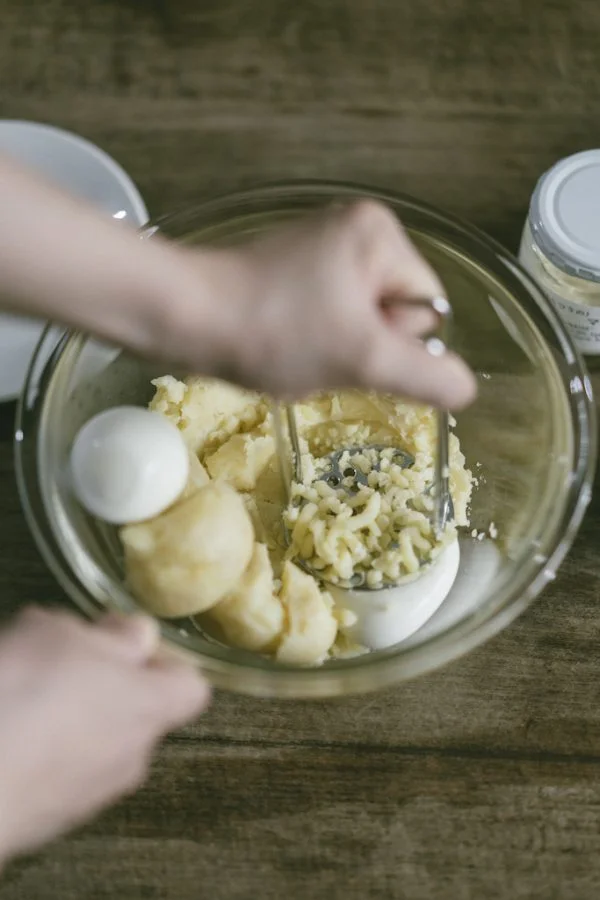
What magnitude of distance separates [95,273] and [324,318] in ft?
0.39

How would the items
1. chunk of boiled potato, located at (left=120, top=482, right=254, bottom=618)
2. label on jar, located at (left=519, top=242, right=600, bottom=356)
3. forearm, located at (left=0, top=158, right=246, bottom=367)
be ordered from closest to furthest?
1. forearm, located at (left=0, top=158, right=246, bottom=367)
2. chunk of boiled potato, located at (left=120, top=482, right=254, bottom=618)
3. label on jar, located at (left=519, top=242, right=600, bottom=356)

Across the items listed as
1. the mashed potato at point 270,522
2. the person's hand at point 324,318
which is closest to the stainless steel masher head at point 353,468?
the mashed potato at point 270,522

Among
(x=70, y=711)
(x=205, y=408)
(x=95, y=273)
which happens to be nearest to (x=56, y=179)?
(x=205, y=408)

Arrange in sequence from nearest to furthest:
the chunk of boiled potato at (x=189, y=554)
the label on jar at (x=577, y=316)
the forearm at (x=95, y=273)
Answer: the forearm at (x=95, y=273) → the chunk of boiled potato at (x=189, y=554) → the label on jar at (x=577, y=316)

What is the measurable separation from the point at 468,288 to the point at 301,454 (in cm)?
18

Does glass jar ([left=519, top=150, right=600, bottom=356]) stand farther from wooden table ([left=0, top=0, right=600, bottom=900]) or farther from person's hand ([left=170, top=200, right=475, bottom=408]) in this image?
person's hand ([left=170, top=200, right=475, bottom=408])

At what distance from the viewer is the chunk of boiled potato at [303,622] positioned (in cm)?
63

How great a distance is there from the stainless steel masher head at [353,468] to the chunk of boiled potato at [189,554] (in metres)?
0.07

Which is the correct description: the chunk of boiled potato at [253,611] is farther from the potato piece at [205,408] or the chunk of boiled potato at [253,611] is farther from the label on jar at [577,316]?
the label on jar at [577,316]

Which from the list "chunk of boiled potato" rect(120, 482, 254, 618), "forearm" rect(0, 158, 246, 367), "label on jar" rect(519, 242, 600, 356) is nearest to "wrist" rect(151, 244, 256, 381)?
"forearm" rect(0, 158, 246, 367)

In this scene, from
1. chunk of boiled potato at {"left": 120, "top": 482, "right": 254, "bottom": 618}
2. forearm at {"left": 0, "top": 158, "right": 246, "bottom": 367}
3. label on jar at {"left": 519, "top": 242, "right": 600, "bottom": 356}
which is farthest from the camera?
label on jar at {"left": 519, "top": 242, "right": 600, "bottom": 356}

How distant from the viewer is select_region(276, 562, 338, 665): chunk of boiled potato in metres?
0.63

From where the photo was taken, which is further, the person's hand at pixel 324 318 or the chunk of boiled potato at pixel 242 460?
the chunk of boiled potato at pixel 242 460

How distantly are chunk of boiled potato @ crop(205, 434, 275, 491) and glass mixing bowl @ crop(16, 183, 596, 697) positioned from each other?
8 centimetres
